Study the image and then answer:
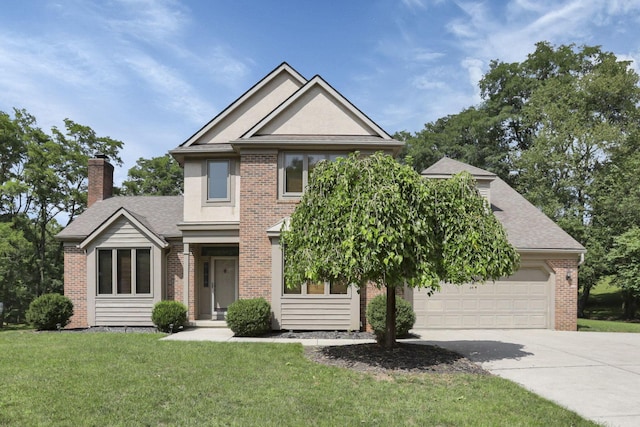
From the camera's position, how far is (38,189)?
78.8 ft

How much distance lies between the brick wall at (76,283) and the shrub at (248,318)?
6.19m

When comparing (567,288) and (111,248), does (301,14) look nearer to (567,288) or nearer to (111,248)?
(111,248)

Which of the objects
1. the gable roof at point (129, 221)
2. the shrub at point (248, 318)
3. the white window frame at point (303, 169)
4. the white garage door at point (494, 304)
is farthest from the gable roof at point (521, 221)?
the gable roof at point (129, 221)

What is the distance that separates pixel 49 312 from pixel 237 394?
32.8 ft

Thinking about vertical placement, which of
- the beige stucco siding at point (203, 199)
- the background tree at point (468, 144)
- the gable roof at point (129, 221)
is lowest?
the gable roof at point (129, 221)

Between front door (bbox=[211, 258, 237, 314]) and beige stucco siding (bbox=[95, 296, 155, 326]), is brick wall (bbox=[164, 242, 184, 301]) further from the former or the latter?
front door (bbox=[211, 258, 237, 314])

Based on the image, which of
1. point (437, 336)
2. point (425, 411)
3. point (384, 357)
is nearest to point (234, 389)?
point (425, 411)

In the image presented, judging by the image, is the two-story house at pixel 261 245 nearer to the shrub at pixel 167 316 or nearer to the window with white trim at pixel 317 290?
the window with white trim at pixel 317 290

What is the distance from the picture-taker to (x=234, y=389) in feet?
20.4

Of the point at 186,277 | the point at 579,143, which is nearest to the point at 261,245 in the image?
the point at 186,277

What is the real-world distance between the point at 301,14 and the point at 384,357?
9661mm

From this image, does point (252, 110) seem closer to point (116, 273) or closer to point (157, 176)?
point (116, 273)

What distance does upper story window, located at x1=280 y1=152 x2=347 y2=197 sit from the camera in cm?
1253

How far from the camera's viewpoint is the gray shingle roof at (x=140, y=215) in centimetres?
1433
